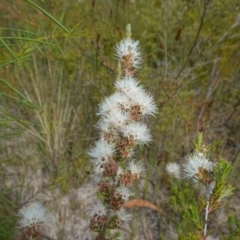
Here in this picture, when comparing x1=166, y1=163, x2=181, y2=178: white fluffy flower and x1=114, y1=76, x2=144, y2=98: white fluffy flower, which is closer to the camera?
x1=114, y1=76, x2=144, y2=98: white fluffy flower

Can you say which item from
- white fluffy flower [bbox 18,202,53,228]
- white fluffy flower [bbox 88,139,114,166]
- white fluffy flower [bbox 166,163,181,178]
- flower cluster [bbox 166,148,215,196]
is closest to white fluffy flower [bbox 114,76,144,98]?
white fluffy flower [bbox 88,139,114,166]

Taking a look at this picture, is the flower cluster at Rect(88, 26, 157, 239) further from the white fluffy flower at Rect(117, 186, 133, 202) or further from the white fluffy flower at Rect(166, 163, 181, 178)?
the white fluffy flower at Rect(166, 163, 181, 178)

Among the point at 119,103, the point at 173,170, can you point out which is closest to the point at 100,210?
the point at 119,103

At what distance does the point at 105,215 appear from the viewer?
1498mm

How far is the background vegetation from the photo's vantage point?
2.55 meters

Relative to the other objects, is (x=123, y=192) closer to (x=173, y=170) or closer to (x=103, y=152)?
(x=103, y=152)

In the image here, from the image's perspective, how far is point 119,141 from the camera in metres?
1.45

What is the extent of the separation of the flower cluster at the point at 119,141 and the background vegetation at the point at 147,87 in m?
0.75

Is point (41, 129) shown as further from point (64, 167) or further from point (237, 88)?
point (237, 88)

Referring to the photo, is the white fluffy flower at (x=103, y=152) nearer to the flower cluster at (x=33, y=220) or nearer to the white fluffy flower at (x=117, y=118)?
the white fluffy flower at (x=117, y=118)

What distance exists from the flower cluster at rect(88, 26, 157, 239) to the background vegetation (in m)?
0.75

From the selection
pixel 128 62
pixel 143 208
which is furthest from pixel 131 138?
pixel 143 208

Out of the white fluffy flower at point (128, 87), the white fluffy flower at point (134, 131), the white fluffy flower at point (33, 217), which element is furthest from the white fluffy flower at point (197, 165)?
the white fluffy flower at point (33, 217)

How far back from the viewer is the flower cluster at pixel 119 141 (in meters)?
1.44
